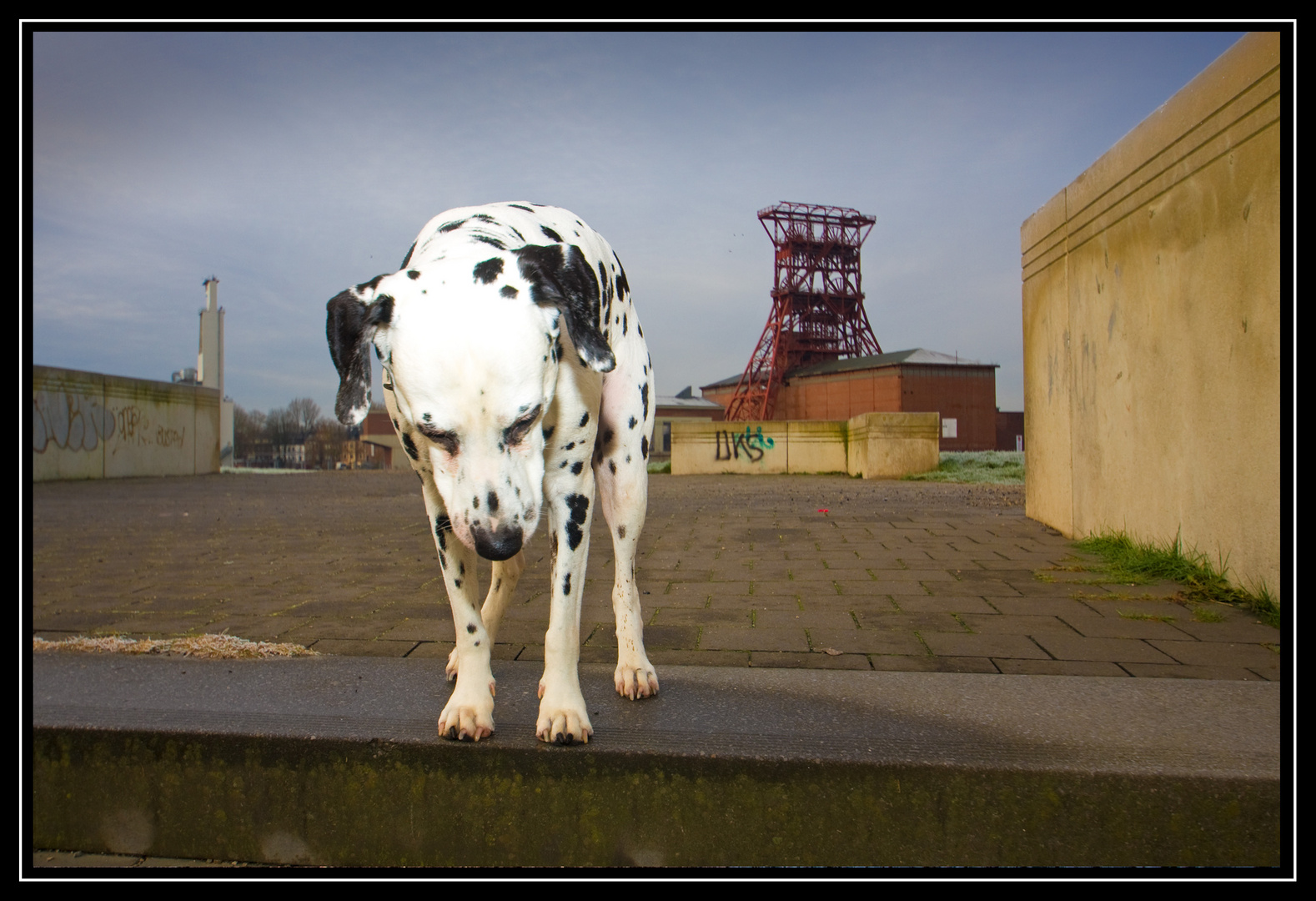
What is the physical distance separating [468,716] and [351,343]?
45.7 inches

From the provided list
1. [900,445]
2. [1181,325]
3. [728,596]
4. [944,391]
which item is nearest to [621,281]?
[728,596]

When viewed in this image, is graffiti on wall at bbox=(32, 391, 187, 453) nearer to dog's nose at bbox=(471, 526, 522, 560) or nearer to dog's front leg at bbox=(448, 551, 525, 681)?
dog's front leg at bbox=(448, 551, 525, 681)

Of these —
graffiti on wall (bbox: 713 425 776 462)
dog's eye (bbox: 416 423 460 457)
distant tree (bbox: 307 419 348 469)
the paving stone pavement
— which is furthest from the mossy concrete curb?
distant tree (bbox: 307 419 348 469)

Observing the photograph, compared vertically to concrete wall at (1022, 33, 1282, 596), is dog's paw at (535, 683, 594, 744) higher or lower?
lower

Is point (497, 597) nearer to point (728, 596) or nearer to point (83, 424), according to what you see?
point (728, 596)

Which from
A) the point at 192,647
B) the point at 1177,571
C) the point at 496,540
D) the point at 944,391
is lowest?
the point at 192,647

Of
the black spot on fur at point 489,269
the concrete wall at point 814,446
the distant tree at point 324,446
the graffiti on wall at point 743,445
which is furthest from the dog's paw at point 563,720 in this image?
the distant tree at point 324,446

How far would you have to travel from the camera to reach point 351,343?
2.03 m

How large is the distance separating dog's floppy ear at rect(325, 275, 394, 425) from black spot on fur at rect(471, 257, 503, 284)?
28 centimetres

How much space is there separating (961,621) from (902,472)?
42.6 feet

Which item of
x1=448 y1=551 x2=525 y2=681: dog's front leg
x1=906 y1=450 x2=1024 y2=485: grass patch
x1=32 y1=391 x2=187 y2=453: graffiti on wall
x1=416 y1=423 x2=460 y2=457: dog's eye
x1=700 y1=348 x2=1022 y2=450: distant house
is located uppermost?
x1=700 y1=348 x2=1022 y2=450: distant house

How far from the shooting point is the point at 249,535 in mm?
7762

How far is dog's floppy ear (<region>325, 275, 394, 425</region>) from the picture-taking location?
6.61 ft
